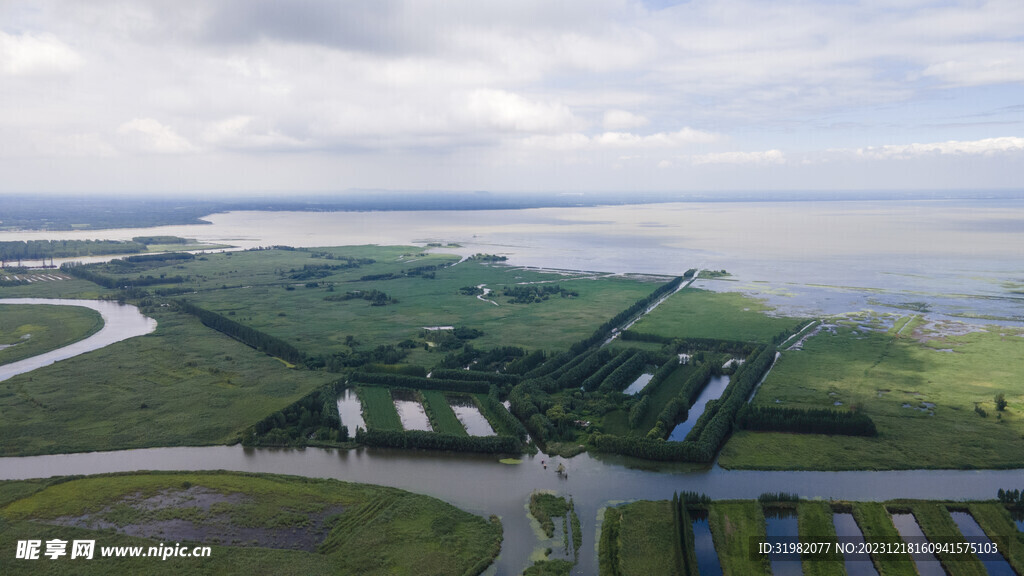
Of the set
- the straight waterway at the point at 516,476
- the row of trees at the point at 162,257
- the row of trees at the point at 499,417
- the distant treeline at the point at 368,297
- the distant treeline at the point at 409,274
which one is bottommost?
the straight waterway at the point at 516,476

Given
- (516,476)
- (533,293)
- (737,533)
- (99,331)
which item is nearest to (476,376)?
(516,476)

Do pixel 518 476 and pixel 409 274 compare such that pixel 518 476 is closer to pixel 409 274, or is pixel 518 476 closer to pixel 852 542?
pixel 852 542

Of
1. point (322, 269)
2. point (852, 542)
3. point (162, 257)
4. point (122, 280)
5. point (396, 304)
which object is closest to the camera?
point (852, 542)

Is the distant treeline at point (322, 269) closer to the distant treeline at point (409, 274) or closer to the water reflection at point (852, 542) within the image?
the distant treeline at point (409, 274)

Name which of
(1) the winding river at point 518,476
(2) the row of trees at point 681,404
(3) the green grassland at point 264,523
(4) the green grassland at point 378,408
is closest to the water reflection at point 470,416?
(1) the winding river at point 518,476

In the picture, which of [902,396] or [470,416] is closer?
[470,416]

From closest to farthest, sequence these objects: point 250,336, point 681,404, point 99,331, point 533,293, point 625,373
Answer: point 681,404
point 625,373
point 250,336
point 99,331
point 533,293
